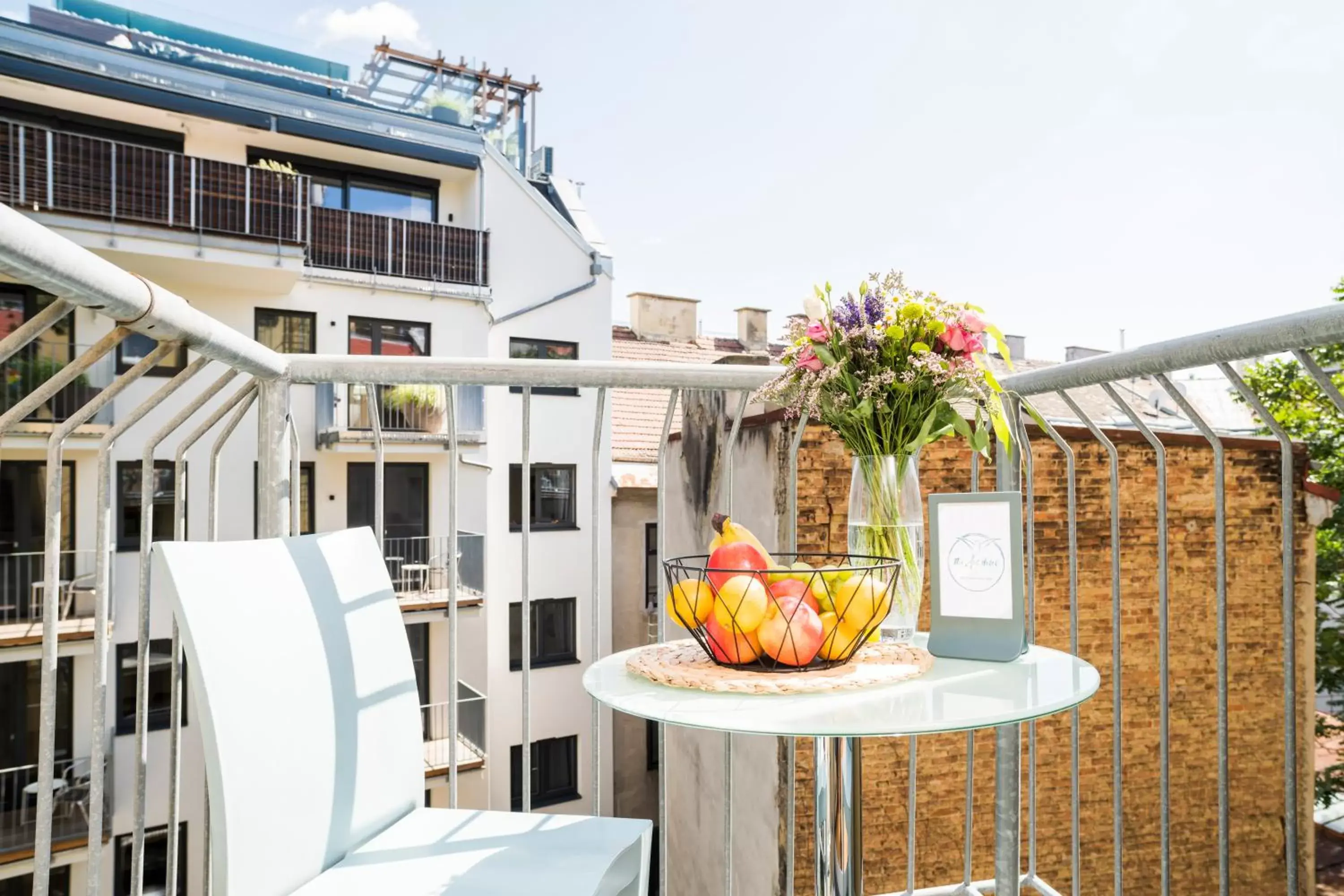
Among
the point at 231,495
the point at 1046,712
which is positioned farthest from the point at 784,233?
the point at 1046,712

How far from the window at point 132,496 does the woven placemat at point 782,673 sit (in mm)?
8200

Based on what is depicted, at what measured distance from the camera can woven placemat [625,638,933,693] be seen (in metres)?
0.94

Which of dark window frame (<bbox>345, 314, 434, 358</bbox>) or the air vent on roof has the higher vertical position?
the air vent on roof

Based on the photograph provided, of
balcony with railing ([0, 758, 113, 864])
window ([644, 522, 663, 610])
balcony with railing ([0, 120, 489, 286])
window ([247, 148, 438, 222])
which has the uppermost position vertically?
window ([247, 148, 438, 222])

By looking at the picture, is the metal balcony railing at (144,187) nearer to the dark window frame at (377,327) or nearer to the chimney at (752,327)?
the dark window frame at (377,327)

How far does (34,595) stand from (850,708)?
9.32 meters

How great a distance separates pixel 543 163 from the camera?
37.9 feet

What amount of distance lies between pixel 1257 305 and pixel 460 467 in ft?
61.4

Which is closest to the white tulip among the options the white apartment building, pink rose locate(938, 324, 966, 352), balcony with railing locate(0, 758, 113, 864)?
pink rose locate(938, 324, 966, 352)

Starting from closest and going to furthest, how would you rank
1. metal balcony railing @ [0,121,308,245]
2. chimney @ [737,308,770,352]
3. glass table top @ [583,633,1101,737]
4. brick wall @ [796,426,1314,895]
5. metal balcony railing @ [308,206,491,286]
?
1. glass table top @ [583,633,1101,737]
2. brick wall @ [796,426,1314,895]
3. metal balcony railing @ [0,121,308,245]
4. metal balcony railing @ [308,206,491,286]
5. chimney @ [737,308,770,352]

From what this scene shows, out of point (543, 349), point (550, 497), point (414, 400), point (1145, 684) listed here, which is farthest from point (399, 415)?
point (1145, 684)

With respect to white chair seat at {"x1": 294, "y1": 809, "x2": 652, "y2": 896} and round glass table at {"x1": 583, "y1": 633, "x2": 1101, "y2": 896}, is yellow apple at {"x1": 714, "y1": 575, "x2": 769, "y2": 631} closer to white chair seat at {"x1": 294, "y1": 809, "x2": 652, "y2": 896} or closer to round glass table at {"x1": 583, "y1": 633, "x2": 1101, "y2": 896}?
round glass table at {"x1": 583, "y1": 633, "x2": 1101, "y2": 896}

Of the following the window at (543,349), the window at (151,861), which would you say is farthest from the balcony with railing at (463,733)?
the window at (543,349)

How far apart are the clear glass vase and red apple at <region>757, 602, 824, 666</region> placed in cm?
19
